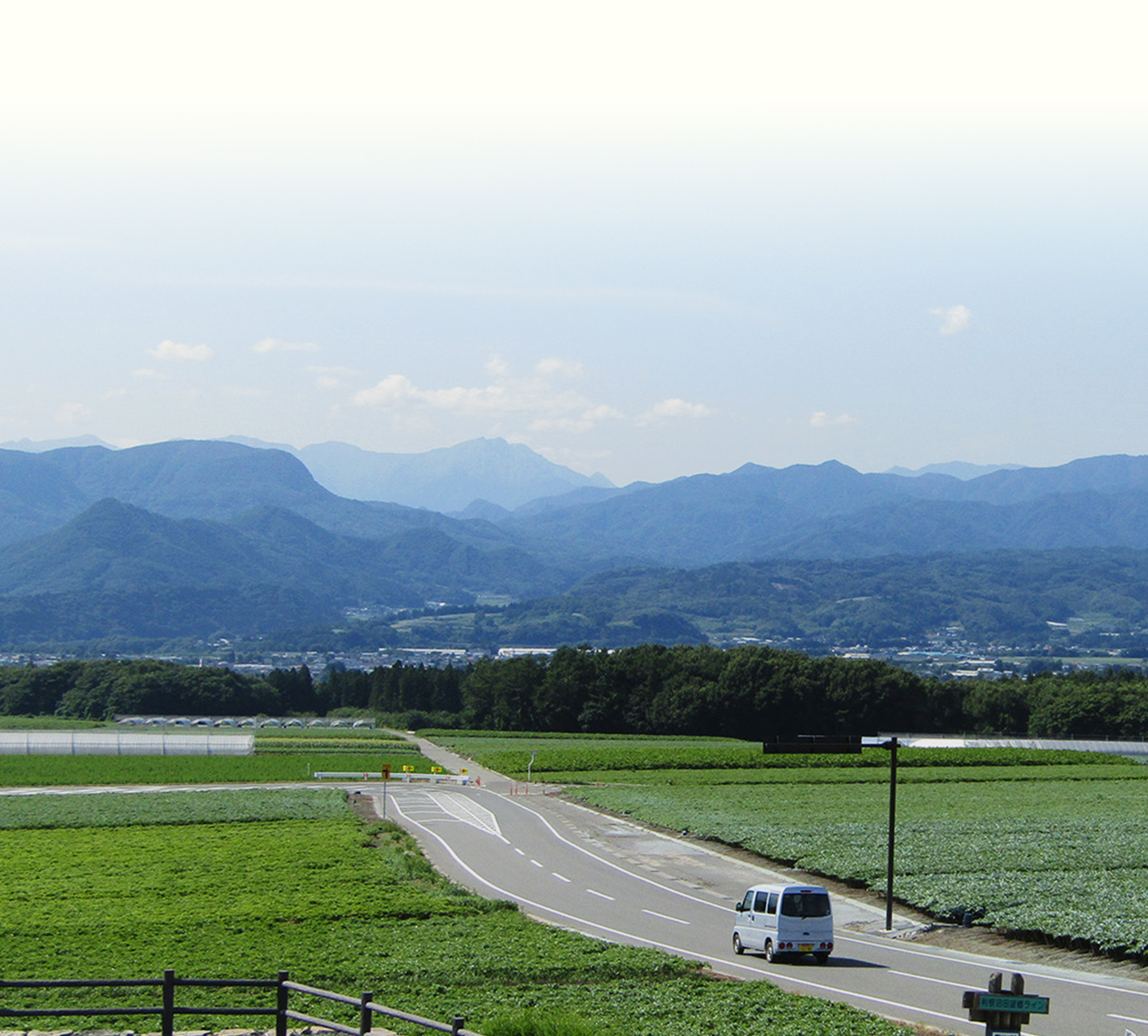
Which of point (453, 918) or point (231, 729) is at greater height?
point (453, 918)

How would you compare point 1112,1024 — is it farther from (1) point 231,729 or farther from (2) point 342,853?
(1) point 231,729

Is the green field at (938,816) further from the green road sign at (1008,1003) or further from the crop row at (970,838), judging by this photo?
the green road sign at (1008,1003)

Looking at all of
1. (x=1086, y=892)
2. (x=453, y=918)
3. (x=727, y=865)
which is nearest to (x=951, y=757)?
(x=727, y=865)

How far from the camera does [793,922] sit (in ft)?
97.6

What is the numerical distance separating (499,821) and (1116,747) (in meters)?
74.9

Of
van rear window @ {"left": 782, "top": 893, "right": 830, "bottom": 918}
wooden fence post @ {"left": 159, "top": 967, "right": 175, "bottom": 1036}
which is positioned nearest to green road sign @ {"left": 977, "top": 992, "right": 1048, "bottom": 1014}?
wooden fence post @ {"left": 159, "top": 967, "right": 175, "bottom": 1036}

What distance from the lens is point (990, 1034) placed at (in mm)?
13539

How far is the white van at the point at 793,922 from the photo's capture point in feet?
97.3

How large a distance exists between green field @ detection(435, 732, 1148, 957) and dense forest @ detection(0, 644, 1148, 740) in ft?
75.9

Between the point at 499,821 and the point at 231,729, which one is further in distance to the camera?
the point at 231,729

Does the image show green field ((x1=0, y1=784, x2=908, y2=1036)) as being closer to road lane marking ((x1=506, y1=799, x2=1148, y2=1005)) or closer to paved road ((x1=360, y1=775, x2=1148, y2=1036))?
paved road ((x1=360, y1=775, x2=1148, y2=1036))

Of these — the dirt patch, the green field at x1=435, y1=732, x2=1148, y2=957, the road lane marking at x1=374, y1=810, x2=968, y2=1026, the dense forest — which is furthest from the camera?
the dense forest

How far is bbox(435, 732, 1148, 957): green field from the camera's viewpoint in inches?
1449

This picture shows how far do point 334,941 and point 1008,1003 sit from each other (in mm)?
20296
